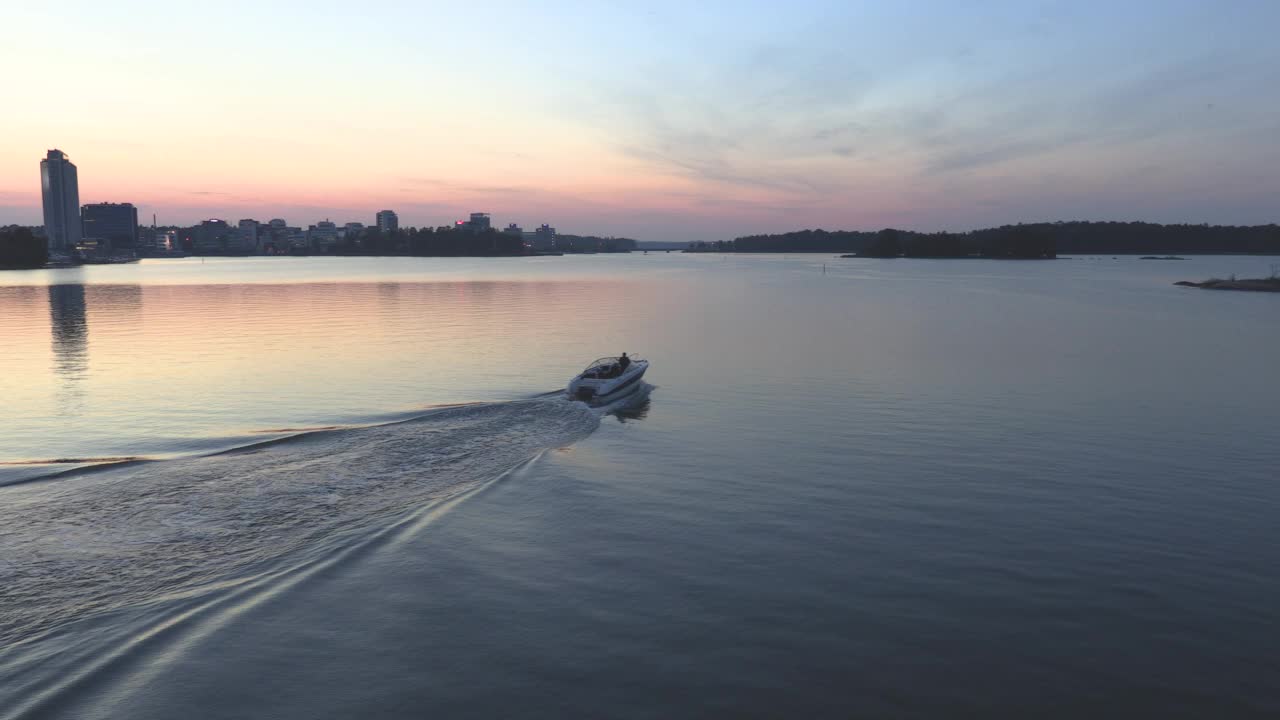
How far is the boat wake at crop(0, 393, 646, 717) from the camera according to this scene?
17.9 meters

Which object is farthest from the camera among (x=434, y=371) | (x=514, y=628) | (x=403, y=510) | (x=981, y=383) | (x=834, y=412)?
(x=434, y=371)

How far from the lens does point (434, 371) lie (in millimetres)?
60531

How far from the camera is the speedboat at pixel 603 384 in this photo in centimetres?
4756

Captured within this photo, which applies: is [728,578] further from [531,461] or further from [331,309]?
[331,309]

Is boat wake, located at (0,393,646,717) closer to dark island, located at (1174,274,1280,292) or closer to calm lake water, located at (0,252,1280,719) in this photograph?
calm lake water, located at (0,252,1280,719)

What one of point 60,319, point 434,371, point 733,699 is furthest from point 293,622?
point 60,319

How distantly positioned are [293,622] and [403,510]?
8113 millimetres

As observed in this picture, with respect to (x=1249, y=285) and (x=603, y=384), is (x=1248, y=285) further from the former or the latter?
(x=603, y=384)

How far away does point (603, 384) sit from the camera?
4772 cm

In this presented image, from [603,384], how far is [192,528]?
87.0 feet

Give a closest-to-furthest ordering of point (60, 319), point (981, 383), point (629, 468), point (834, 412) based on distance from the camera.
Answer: point (629, 468) → point (834, 412) → point (981, 383) → point (60, 319)

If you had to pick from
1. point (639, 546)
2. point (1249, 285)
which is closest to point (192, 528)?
point (639, 546)

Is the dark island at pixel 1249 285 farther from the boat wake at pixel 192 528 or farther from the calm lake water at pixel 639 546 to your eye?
the boat wake at pixel 192 528

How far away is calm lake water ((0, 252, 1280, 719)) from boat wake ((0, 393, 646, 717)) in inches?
4.9
